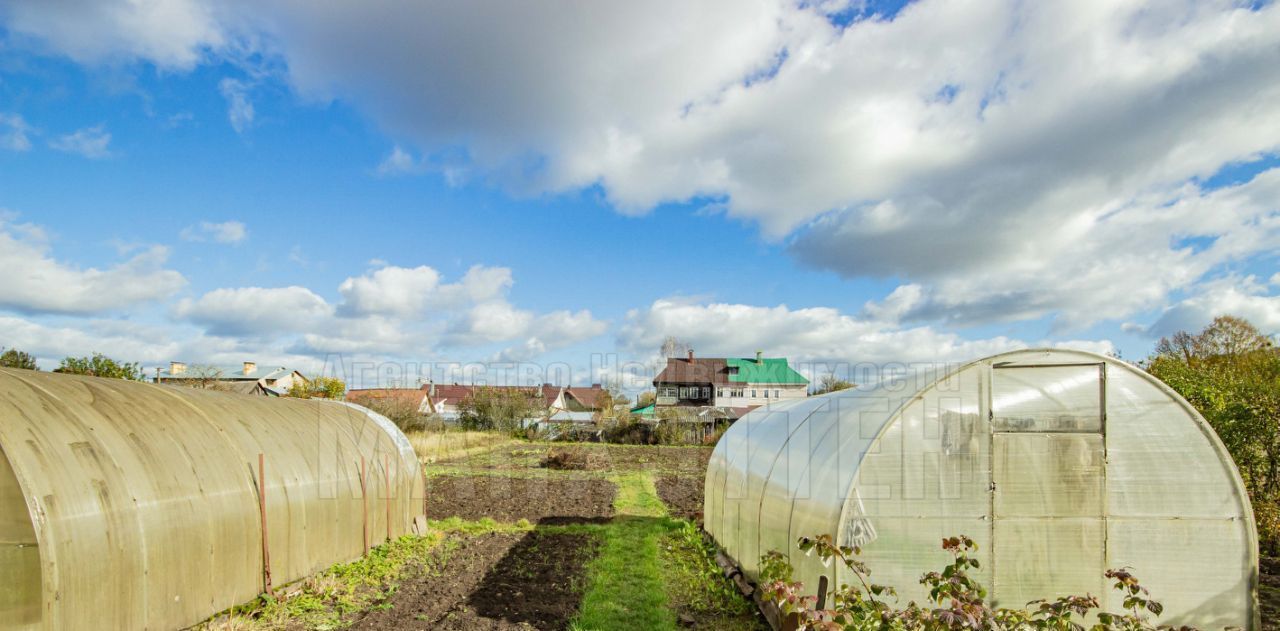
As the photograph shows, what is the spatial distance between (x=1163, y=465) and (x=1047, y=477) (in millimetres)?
1195

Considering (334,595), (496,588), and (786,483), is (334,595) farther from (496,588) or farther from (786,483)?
(786,483)

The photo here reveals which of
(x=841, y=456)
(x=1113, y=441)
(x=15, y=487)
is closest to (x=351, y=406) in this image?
(x=15, y=487)

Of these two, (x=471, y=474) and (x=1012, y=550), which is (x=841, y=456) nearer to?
(x=1012, y=550)

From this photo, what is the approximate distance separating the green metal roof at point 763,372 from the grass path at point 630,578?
38.5 m

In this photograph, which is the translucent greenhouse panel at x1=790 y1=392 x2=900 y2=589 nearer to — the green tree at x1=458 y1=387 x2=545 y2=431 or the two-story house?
the green tree at x1=458 y1=387 x2=545 y2=431

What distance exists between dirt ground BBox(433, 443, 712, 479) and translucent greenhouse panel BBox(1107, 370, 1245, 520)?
1708cm

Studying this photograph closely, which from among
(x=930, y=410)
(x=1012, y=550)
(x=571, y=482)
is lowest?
(x=571, y=482)

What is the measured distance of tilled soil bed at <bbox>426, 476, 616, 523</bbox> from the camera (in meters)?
15.0

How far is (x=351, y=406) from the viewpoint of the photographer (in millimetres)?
13688

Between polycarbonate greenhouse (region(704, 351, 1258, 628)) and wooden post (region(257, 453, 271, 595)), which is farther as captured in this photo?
wooden post (region(257, 453, 271, 595))

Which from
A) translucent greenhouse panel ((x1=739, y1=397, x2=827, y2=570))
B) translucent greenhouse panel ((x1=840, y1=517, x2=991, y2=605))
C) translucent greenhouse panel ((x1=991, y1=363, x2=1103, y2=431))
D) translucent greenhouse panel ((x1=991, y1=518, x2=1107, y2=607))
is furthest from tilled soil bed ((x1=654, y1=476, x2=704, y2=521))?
translucent greenhouse panel ((x1=991, y1=363, x2=1103, y2=431))

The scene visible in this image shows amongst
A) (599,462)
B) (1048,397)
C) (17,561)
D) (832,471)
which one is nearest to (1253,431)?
(1048,397)

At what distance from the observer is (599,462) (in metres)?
26.1

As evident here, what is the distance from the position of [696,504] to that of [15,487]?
13.6m
